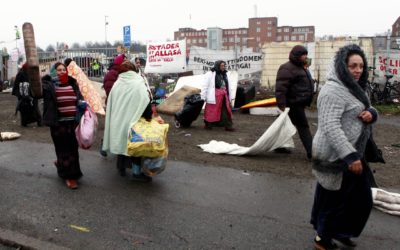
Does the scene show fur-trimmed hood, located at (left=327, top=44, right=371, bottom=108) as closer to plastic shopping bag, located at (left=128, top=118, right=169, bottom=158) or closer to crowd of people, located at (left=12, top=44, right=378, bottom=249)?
crowd of people, located at (left=12, top=44, right=378, bottom=249)

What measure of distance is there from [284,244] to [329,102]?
56.5 inches

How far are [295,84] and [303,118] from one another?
0.55 metres

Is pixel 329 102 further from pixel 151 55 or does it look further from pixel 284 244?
pixel 151 55

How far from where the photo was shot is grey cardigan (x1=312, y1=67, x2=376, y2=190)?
342cm

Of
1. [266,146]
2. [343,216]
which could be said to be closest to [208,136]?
[266,146]

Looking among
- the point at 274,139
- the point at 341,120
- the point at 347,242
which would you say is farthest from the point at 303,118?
the point at 341,120

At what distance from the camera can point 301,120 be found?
6863mm

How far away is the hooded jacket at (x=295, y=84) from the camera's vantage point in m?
6.77

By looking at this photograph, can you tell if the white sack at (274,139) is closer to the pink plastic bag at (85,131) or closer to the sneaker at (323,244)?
the pink plastic bag at (85,131)

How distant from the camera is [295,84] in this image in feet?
22.4

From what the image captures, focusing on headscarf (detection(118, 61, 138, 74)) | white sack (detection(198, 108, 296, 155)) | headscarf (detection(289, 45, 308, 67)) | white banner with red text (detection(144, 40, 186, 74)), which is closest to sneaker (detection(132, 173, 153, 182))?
headscarf (detection(118, 61, 138, 74))

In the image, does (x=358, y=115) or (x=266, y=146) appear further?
(x=266, y=146)

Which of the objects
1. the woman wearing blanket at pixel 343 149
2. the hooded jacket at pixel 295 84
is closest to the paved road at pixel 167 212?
the woman wearing blanket at pixel 343 149

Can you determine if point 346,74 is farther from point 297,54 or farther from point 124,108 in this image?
point 297,54
